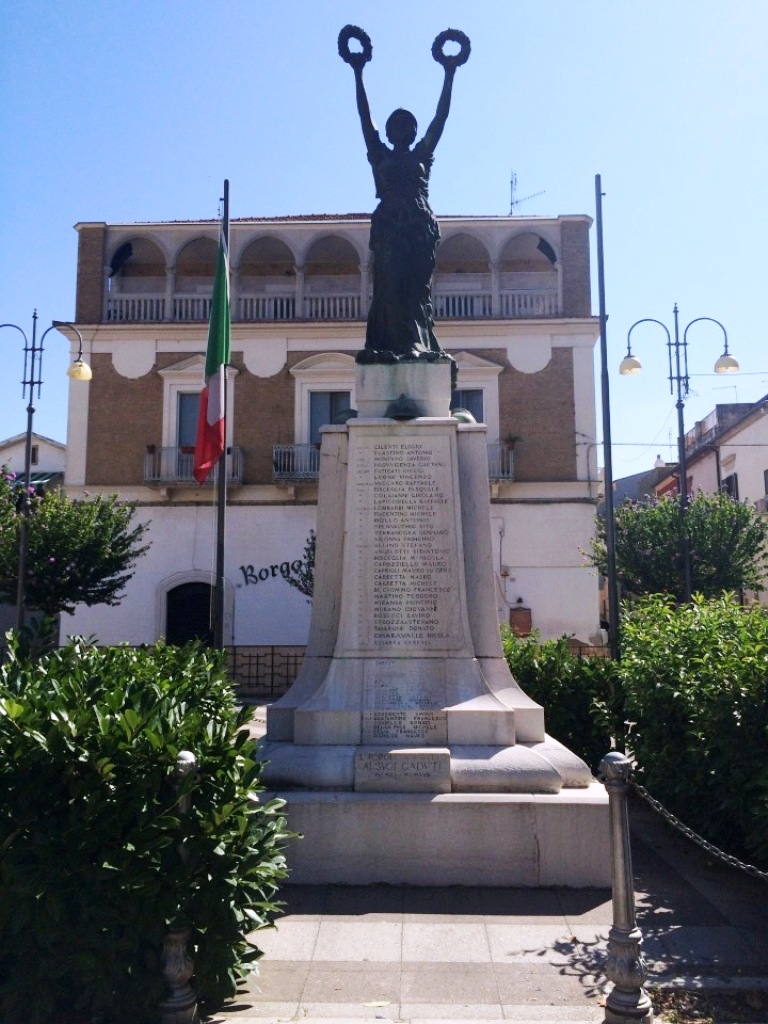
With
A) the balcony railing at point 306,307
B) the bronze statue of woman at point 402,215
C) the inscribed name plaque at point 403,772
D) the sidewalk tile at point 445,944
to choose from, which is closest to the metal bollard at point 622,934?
the sidewalk tile at point 445,944

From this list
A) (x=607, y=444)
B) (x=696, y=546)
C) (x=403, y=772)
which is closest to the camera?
(x=403, y=772)

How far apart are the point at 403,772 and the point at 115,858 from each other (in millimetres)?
2531

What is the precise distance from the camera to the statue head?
25.2 feet

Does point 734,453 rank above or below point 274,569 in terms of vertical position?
above

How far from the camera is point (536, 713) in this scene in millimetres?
6570

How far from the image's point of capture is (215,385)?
1378 cm

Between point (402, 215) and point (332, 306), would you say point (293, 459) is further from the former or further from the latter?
point (402, 215)

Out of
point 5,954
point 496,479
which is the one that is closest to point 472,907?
point 5,954

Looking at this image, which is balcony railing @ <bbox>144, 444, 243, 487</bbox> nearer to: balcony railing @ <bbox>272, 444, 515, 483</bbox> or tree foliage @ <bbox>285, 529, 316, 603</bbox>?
balcony railing @ <bbox>272, 444, 515, 483</bbox>

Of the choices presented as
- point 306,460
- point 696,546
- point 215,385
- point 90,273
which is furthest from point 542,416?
point 215,385

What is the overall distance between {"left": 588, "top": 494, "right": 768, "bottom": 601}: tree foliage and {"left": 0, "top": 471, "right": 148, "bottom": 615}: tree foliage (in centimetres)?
1239

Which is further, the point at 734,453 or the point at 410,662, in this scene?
the point at 734,453

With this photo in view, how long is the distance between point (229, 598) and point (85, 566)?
532cm

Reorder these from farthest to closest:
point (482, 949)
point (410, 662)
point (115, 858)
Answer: point (410, 662) → point (482, 949) → point (115, 858)
